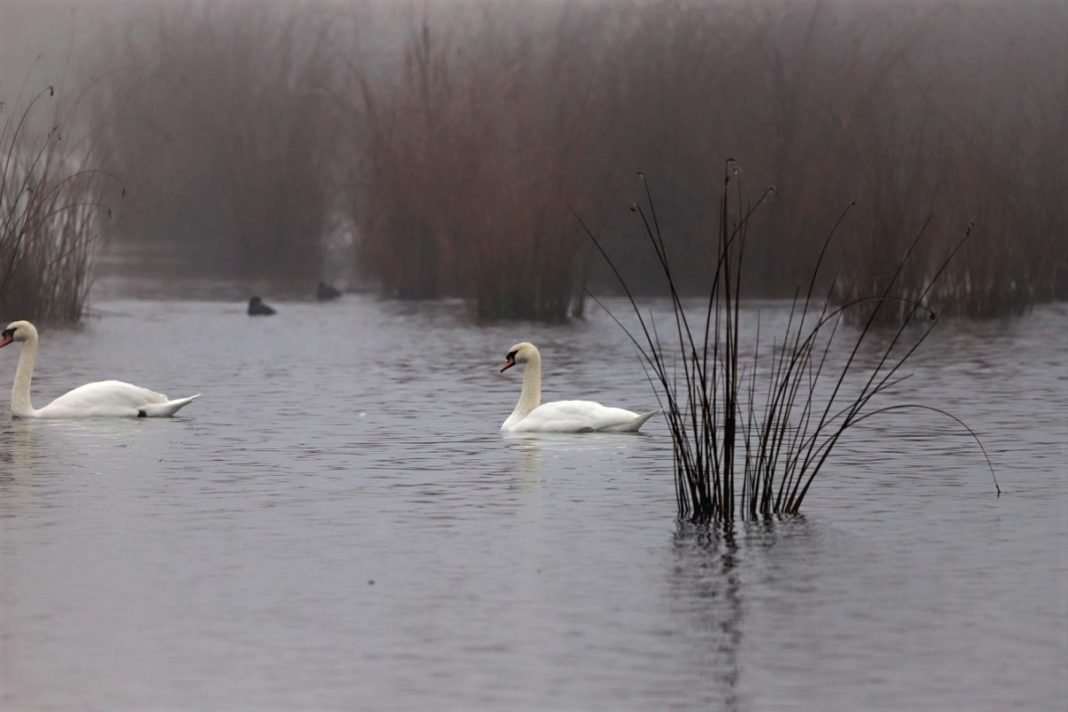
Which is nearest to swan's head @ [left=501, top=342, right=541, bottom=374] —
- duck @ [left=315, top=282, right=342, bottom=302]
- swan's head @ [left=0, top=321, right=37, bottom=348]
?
swan's head @ [left=0, top=321, right=37, bottom=348]

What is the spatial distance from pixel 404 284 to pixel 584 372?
30.0ft

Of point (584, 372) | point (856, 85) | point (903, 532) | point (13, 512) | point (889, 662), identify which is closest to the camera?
point (889, 662)

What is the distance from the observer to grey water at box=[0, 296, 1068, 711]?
257 inches

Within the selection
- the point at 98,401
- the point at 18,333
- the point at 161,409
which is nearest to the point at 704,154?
the point at 18,333

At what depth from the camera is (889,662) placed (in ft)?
22.2

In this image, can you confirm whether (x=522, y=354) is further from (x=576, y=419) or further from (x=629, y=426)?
(x=629, y=426)

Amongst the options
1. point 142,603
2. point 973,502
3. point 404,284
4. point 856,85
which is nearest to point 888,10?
point 856,85

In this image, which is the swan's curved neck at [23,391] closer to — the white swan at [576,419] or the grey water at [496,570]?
the grey water at [496,570]

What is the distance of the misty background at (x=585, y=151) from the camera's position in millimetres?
23203

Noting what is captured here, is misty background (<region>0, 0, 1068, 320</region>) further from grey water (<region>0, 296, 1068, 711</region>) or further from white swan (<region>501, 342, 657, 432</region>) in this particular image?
grey water (<region>0, 296, 1068, 711</region>)

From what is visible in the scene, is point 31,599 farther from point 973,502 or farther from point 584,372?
point 584,372

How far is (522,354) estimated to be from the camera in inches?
550

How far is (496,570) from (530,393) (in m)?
5.28

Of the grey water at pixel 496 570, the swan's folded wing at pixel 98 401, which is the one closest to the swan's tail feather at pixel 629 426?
the grey water at pixel 496 570
